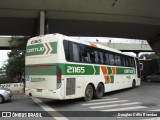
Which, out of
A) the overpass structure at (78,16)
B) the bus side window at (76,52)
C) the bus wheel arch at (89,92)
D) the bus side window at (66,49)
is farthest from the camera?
the overpass structure at (78,16)

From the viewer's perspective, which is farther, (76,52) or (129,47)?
(129,47)

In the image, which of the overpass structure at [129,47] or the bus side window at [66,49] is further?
the overpass structure at [129,47]

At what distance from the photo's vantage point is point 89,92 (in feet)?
49.8

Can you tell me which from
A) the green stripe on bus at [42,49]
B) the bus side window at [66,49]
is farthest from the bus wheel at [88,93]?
the green stripe on bus at [42,49]

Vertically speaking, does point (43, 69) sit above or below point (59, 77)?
above

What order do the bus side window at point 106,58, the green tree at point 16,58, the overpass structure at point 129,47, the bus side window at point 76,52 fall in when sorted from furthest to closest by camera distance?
1. the overpass structure at point 129,47
2. the green tree at point 16,58
3. the bus side window at point 106,58
4. the bus side window at point 76,52

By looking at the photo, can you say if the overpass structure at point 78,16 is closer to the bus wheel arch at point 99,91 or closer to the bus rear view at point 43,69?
the bus wheel arch at point 99,91

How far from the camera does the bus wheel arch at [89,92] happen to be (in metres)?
14.9

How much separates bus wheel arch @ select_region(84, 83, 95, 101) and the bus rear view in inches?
101

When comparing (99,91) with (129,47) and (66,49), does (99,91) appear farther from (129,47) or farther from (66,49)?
(129,47)

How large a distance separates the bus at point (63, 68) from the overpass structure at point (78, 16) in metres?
11.0

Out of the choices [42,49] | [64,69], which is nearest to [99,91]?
[64,69]

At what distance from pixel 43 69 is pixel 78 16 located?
16059mm

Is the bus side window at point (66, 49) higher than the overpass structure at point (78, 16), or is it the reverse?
the overpass structure at point (78, 16)
